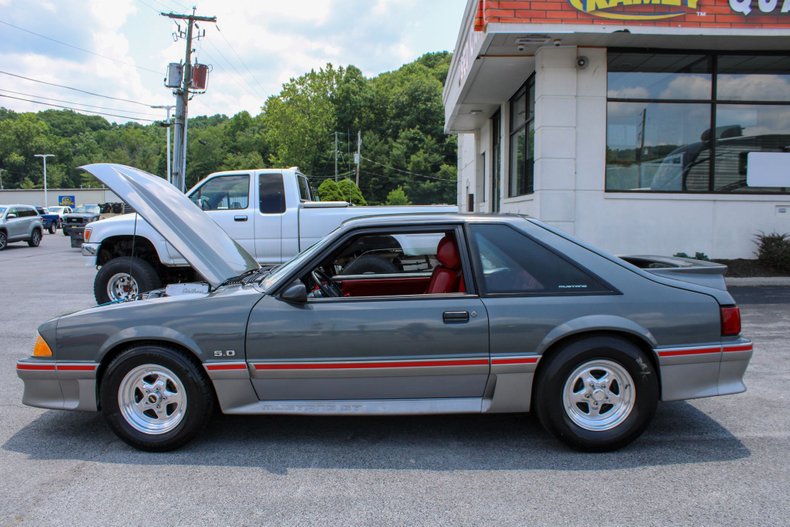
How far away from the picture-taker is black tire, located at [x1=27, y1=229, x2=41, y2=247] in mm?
23688

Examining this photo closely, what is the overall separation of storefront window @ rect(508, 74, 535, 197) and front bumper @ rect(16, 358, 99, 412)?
1057 centimetres

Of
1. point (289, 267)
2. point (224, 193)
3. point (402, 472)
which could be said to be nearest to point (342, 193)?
point (224, 193)

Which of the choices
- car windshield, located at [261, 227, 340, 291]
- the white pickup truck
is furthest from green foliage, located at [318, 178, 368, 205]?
car windshield, located at [261, 227, 340, 291]

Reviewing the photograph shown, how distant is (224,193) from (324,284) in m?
5.76

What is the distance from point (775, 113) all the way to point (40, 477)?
13.6m

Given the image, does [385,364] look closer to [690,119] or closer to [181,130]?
[690,119]

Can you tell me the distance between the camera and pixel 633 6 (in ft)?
33.5

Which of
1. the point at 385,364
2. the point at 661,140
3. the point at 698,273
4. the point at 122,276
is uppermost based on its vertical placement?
the point at 661,140

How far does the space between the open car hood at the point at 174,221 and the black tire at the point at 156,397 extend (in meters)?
0.82

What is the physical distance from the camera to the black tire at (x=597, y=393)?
11.8 feet

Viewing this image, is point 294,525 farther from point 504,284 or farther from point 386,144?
point 386,144

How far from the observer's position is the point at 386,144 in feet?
250

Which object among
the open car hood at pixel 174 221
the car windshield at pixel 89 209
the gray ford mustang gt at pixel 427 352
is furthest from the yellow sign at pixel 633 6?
the car windshield at pixel 89 209

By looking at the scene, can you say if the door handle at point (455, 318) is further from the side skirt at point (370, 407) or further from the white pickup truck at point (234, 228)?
the white pickup truck at point (234, 228)
